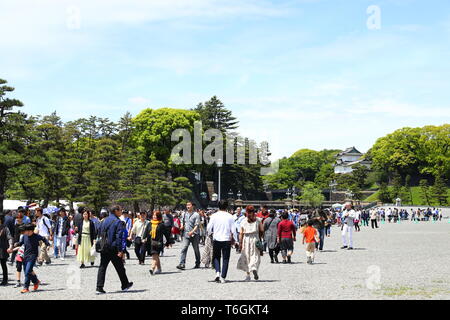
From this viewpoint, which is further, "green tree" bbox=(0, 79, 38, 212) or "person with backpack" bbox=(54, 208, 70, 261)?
"green tree" bbox=(0, 79, 38, 212)

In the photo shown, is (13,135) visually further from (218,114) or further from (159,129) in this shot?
(218,114)

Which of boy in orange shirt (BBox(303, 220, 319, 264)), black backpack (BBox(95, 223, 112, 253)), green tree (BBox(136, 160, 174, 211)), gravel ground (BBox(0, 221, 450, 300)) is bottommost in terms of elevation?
gravel ground (BBox(0, 221, 450, 300))

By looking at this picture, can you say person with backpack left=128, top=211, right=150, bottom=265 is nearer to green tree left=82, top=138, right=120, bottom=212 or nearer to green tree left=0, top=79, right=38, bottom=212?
green tree left=0, top=79, right=38, bottom=212

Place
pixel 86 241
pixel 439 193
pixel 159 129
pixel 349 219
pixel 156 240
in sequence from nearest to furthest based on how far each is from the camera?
pixel 156 240 → pixel 86 241 → pixel 349 219 → pixel 159 129 → pixel 439 193

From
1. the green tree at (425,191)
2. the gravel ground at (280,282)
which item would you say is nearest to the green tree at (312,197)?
the green tree at (425,191)

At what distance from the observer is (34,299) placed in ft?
31.8

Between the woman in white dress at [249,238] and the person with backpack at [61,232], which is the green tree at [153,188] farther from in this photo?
the woman in white dress at [249,238]

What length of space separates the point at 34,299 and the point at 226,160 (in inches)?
2886

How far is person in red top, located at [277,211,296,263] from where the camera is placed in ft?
54.0

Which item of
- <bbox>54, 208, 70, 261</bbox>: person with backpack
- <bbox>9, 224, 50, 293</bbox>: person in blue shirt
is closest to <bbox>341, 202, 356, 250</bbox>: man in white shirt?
<bbox>54, 208, 70, 261</bbox>: person with backpack

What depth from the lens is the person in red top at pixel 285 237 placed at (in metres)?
16.5

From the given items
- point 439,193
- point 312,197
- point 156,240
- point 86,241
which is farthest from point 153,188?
Answer: point 439,193

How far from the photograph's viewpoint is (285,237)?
54.2 ft
